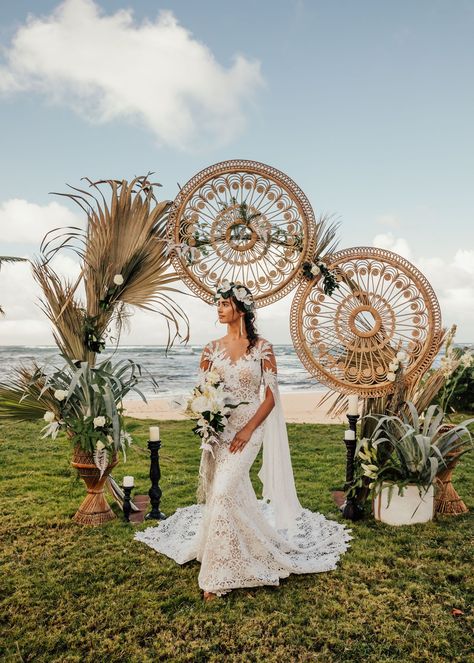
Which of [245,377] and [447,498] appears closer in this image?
[245,377]

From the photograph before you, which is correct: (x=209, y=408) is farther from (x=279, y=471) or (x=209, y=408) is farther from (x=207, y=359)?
(x=279, y=471)

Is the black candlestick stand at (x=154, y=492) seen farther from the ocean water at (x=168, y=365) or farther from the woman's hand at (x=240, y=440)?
the ocean water at (x=168, y=365)

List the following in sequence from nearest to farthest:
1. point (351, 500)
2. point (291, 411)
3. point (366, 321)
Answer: point (351, 500), point (366, 321), point (291, 411)

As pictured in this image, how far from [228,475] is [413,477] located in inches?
74.4

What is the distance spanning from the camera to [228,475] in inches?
137

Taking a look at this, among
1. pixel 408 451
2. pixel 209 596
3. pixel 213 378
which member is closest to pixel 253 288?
pixel 213 378

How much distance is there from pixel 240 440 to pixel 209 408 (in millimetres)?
339

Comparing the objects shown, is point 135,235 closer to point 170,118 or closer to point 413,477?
point 170,118

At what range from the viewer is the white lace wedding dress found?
3342mm

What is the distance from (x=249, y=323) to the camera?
402 cm

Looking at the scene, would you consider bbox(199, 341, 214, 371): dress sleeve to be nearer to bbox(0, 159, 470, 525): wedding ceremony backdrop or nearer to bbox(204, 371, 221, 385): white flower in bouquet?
bbox(204, 371, 221, 385): white flower in bouquet

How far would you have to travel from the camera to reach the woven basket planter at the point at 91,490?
4.55 metres

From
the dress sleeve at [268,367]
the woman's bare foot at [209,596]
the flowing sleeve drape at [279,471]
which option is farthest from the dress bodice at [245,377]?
the woman's bare foot at [209,596]

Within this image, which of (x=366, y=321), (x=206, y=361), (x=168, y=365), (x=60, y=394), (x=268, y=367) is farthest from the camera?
(x=168, y=365)
